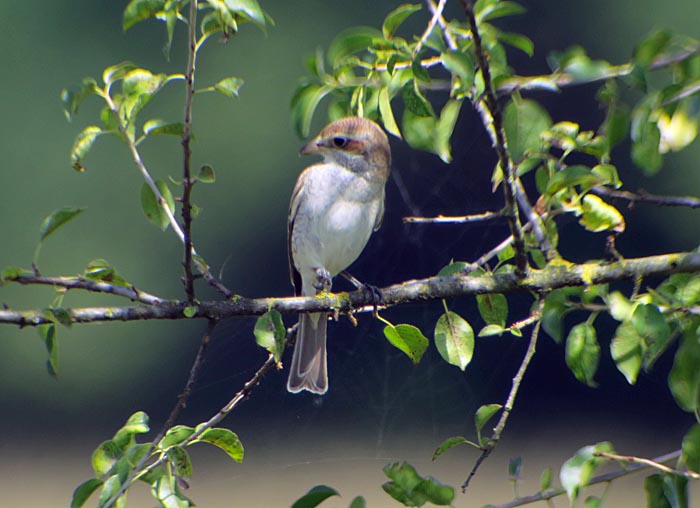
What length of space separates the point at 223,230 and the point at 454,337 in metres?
9.67

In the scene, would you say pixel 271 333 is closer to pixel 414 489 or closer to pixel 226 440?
pixel 226 440

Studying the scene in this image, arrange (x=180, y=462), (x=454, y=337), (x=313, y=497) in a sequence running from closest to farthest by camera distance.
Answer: (x=313, y=497)
(x=180, y=462)
(x=454, y=337)

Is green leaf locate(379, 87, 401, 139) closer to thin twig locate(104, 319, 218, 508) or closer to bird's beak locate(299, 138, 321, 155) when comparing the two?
thin twig locate(104, 319, 218, 508)

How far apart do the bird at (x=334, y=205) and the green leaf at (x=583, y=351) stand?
5.00ft

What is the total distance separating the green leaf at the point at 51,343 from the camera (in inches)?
Result: 61.6

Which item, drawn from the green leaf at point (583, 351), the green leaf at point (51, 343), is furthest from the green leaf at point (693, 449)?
the green leaf at point (51, 343)

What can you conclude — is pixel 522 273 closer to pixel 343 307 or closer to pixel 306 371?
pixel 343 307

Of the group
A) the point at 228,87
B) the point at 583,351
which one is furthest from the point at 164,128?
the point at 583,351

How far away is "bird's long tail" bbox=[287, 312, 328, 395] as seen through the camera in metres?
3.23

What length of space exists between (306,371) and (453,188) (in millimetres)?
4808

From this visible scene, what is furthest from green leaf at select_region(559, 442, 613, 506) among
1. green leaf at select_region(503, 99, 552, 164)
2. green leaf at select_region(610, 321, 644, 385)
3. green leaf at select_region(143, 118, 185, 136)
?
green leaf at select_region(143, 118, 185, 136)

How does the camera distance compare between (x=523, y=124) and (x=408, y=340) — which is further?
(x=408, y=340)

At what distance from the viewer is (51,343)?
1.57 m

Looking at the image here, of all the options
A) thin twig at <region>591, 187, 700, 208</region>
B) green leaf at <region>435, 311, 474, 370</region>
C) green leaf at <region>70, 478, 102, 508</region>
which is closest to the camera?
green leaf at <region>70, 478, 102, 508</region>
